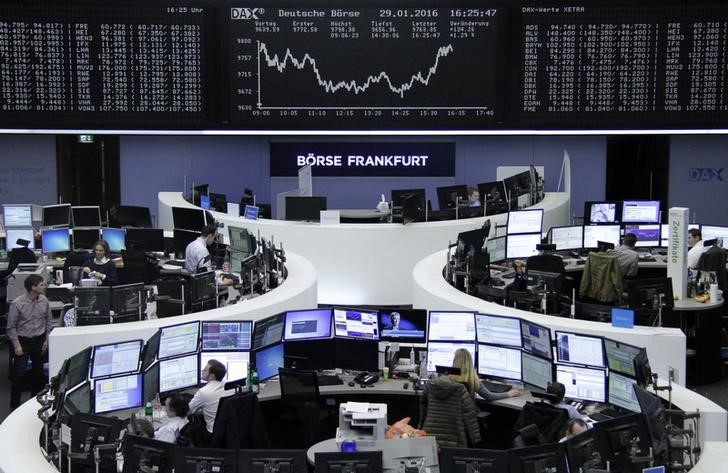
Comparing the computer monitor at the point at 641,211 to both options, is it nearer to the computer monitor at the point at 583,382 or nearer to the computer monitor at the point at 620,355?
the computer monitor at the point at 583,382

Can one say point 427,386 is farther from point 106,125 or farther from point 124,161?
point 124,161

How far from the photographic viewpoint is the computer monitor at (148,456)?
19.2ft

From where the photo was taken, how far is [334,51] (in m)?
13.5

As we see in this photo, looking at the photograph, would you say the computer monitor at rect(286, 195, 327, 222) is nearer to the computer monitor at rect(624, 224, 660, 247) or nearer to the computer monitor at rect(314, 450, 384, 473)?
the computer monitor at rect(624, 224, 660, 247)

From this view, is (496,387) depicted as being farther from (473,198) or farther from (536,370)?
(473,198)

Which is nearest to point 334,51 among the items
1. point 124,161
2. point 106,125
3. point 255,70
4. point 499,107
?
point 255,70

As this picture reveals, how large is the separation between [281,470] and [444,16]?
28.9ft

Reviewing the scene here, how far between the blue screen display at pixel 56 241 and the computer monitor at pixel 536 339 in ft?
22.5

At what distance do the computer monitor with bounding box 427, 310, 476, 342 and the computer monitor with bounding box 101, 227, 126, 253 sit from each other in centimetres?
541

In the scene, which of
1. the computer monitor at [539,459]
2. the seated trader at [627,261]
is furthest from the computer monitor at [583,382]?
the seated trader at [627,261]

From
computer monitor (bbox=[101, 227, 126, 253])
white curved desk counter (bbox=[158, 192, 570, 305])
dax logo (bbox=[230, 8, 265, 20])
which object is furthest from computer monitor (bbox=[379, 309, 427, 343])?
dax logo (bbox=[230, 8, 265, 20])

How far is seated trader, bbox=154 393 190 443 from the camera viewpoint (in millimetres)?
6914

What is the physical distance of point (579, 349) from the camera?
25.5 ft

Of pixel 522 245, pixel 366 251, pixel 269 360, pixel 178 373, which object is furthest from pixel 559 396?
pixel 366 251
